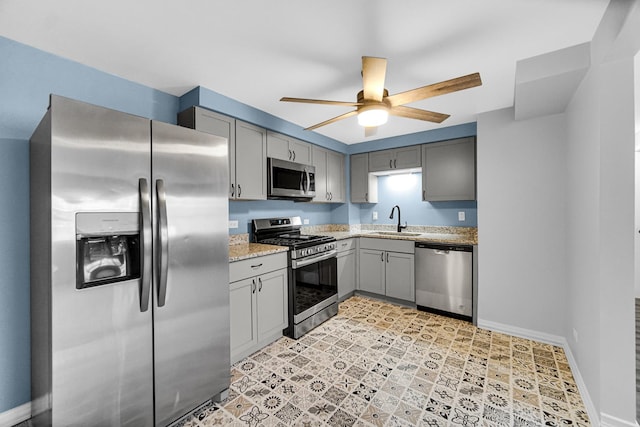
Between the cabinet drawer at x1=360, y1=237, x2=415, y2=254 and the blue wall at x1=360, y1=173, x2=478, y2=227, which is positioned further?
the blue wall at x1=360, y1=173, x2=478, y2=227

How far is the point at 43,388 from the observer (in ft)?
4.75

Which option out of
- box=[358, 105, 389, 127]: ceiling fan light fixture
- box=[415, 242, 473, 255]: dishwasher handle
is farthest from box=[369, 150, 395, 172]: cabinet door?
box=[358, 105, 389, 127]: ceiling fan light fixture

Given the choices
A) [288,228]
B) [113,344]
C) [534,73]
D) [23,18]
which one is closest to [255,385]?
[113,344]

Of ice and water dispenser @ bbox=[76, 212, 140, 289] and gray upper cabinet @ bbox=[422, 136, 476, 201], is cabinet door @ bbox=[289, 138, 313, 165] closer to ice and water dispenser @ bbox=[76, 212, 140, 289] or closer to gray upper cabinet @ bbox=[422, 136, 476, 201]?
gray upper cabinet @ bbox=[422, 136, 476, 201]

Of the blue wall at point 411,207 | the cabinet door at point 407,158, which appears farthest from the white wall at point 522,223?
the cabinet door at point 407,158

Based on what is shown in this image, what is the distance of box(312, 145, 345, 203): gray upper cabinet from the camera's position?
155 inches

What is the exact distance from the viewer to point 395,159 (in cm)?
405

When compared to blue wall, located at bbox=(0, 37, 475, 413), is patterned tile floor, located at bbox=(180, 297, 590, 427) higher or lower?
lower

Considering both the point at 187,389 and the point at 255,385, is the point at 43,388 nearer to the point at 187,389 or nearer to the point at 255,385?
the point at 187,389

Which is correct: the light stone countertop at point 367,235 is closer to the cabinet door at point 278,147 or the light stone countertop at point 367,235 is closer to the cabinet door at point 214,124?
the cabinet door at point 214,124

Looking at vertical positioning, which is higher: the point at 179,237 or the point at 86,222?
the point at 86,222

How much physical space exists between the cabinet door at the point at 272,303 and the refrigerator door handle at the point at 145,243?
3.52 feet

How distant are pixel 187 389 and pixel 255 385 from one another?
530mm

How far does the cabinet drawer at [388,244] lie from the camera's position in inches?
139
